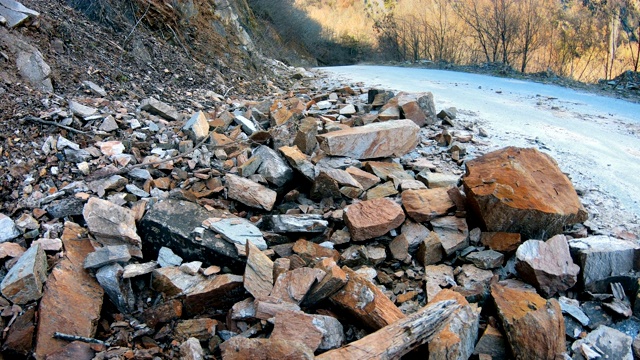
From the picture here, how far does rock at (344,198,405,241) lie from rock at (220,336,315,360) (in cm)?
121

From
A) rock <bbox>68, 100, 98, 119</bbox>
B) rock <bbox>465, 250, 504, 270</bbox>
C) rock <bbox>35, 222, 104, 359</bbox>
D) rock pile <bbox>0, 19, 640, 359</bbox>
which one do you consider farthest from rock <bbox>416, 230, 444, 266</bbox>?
rock <bbox>68, 100, 98, 119</bbox>

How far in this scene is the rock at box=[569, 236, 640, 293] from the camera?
262 cm

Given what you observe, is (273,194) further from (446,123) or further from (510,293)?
(446,123)

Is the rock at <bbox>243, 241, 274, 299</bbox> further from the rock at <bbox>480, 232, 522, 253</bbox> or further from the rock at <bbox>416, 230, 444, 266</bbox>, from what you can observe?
the rock at <bbox>480, 232, 522, 253</bbox>

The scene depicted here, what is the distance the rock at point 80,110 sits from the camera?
4348 millimetres

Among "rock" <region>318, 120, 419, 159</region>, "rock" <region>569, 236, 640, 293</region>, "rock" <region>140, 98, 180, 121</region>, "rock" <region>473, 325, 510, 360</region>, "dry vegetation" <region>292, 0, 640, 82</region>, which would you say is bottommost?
"rock" <region>473, 325, 510, 360</region>

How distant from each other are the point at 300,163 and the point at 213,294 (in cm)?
154

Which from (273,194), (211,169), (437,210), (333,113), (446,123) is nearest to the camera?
(437,210)

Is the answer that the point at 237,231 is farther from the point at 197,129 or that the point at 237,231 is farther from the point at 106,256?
the point at 197,129

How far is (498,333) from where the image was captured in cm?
231

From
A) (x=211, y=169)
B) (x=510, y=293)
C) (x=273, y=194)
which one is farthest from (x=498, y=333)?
(x=211, y=169)

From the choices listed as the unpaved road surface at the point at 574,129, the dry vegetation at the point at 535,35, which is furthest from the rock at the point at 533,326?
the dry vegetation at the point at 535,35

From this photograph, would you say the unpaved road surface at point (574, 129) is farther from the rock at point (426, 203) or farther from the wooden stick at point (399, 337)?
the wooden stick at point (399, 337)

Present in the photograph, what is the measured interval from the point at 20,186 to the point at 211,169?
155cm
